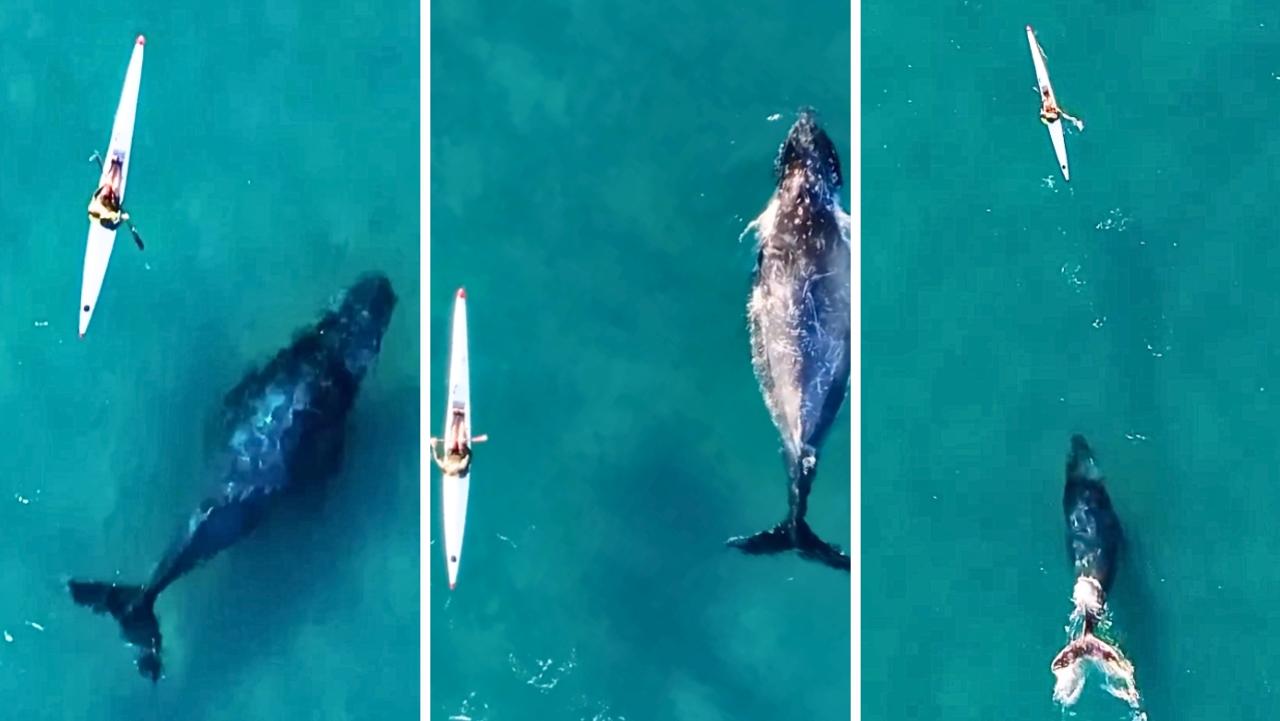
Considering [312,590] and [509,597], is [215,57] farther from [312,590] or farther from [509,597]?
[509,597]

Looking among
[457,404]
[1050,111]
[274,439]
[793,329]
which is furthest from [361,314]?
[1050,111]

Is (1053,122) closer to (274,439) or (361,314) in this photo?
(361,314)

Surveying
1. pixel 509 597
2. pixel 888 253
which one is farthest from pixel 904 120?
pixel 509 597

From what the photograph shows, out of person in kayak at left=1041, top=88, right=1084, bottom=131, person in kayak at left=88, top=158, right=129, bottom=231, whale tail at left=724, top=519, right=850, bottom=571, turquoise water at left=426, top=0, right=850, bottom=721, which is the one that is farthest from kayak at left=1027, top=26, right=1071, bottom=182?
person in kayak at left=88, top=158, right=129, bottom=231

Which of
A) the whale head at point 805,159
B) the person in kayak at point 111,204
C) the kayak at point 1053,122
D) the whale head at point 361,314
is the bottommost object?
the whale head at point 361,314

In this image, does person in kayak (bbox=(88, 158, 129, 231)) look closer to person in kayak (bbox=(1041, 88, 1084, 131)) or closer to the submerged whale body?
the submerged whale body

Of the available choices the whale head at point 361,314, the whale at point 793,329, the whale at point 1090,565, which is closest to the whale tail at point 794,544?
the whale at point 793,329

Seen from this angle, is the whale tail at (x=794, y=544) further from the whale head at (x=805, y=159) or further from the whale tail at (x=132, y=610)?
the whale tail at (x=132, y=610)
